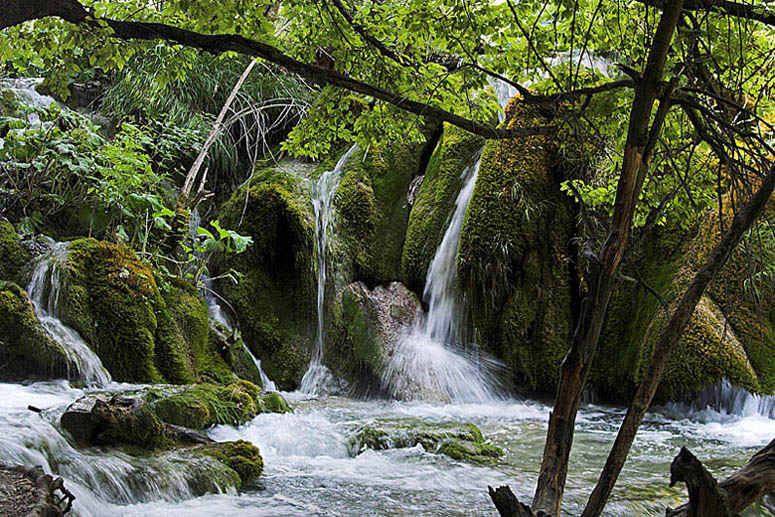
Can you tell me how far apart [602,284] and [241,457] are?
3.06 m

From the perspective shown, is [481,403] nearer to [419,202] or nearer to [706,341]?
[706,341]

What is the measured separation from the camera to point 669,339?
1849 mm

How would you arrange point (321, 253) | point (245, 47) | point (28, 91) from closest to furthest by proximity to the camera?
point (245, 47), point (321, 253), point (28, 91)

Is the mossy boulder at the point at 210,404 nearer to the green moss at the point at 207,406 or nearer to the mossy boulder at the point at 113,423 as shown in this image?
the green moss at the point at 207,406

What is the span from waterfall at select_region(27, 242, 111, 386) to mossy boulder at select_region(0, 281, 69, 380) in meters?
0.09

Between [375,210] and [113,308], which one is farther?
[375,210]

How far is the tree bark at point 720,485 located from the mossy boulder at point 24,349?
16.9 feet

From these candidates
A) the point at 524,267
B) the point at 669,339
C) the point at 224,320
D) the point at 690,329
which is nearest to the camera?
the point at 669,339

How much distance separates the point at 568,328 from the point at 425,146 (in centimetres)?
419

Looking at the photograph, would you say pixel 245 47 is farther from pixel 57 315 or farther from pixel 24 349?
pixel 57 315

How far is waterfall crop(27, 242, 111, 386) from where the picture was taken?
5.46 metres

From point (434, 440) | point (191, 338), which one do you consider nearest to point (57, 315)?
point (191, 338)

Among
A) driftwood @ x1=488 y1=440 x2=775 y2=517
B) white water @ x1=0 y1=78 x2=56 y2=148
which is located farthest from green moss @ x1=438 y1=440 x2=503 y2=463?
white water @ x1=0 y1=78 x2=56 y2=148

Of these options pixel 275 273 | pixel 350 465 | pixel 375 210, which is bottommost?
pixel 350 465
